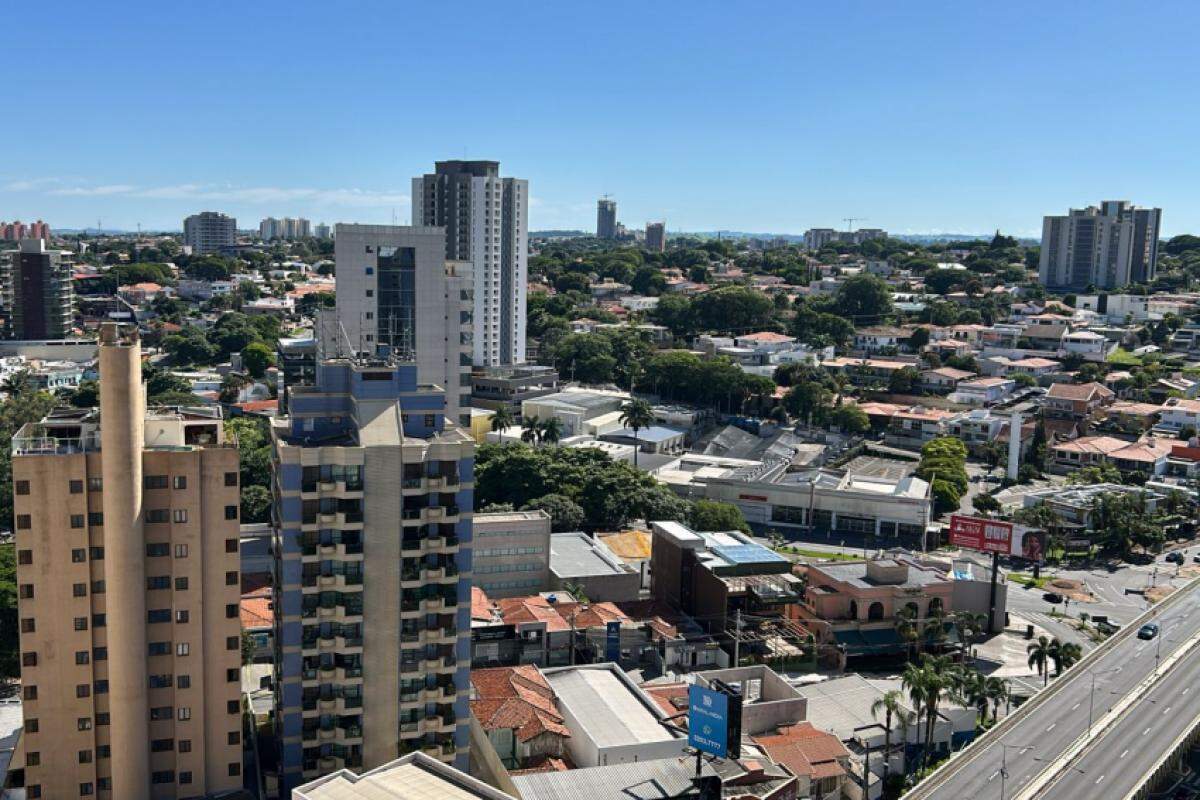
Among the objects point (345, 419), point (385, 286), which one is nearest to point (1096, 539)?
point (385, 286)

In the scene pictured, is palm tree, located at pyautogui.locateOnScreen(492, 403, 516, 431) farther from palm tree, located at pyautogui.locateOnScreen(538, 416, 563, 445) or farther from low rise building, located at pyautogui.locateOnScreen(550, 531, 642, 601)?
low rise building, located at pyautogui.locateOnScreen(550, 531, 642, 601)

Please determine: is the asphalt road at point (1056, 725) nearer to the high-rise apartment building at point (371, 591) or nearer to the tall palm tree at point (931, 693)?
the tall palm tree at point (931, 693)

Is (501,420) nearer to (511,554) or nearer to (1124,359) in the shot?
(511,554)

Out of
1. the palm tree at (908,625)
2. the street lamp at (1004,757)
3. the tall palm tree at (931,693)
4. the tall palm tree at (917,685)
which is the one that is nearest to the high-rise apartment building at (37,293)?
the palm tree at (908,625)

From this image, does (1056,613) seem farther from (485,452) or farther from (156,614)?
(156,614)

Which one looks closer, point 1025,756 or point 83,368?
point 1025,756

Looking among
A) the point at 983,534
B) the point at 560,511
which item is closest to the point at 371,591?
the point at 560,511
